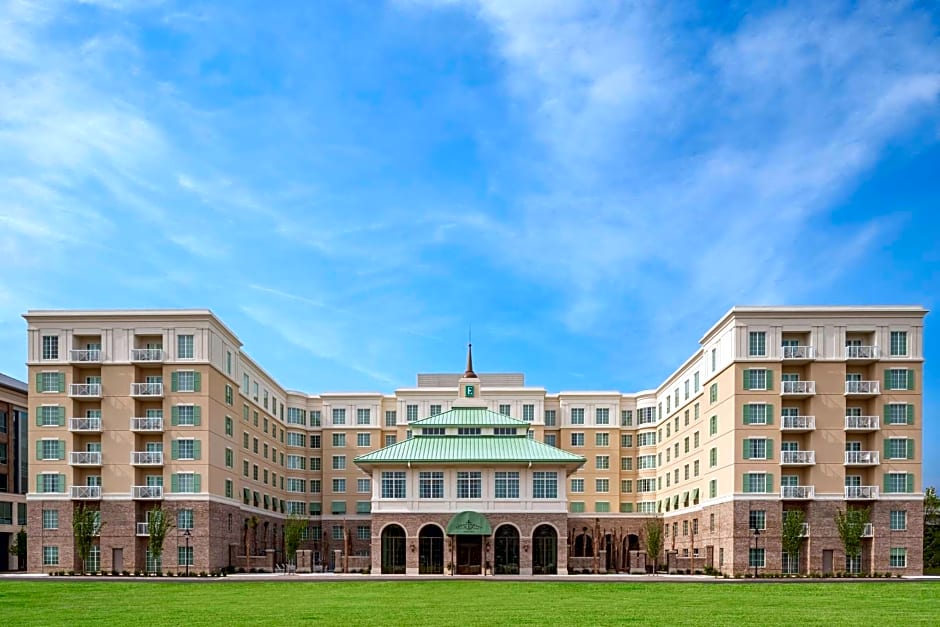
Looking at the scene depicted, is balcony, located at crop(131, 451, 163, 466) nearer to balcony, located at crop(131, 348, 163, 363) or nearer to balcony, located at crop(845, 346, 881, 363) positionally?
balcony, located at crop(131, 348, 163, 363)

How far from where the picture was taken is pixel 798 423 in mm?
62750

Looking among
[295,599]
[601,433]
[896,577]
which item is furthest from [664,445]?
[295,599]

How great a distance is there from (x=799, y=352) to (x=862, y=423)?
244 inches

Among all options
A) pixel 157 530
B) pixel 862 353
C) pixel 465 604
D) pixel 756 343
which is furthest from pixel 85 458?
pixel 862 353

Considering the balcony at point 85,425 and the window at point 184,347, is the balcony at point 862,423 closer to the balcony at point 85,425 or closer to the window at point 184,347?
the window at point 184,347

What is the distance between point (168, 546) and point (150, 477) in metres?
4.88

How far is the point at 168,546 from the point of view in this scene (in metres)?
63.4

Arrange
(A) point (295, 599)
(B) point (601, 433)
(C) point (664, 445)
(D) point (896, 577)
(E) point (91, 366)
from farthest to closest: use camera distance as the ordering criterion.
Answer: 1. (B) point (601, 433)
2. (C) point (664, 445)
3. (E) point (91, 366)
4. (D) point (896, 577)
5. (A) point (295, 599)

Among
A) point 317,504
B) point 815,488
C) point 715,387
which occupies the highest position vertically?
point 715,387

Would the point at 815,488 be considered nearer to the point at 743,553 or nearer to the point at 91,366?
the point at 743,553

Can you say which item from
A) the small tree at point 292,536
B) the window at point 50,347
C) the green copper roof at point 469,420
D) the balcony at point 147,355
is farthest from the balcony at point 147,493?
the green copper roof at point 469,420

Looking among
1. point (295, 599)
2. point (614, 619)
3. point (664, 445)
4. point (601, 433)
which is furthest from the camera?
point (601, 433)

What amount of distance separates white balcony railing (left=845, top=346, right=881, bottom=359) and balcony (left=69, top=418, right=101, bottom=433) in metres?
49.5

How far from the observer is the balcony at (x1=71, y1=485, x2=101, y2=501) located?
6362 cm
